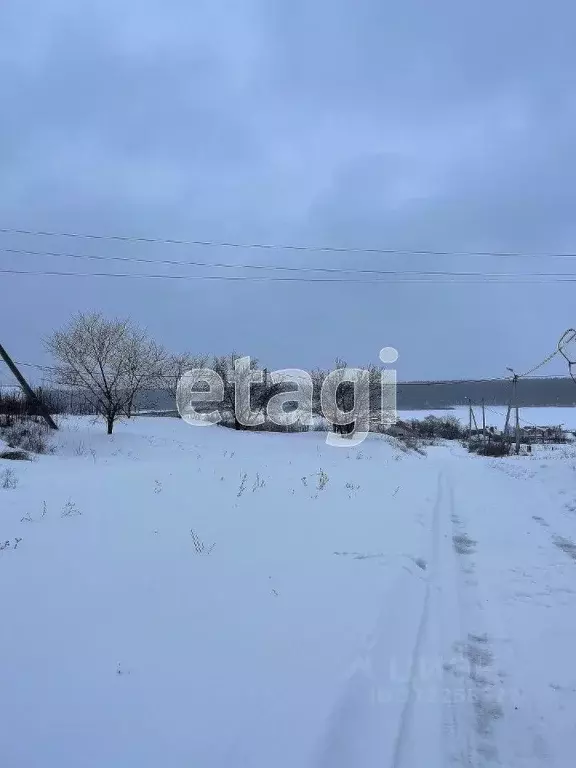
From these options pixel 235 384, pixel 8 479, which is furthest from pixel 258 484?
pixel 235 384

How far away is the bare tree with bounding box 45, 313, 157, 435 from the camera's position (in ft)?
84.1

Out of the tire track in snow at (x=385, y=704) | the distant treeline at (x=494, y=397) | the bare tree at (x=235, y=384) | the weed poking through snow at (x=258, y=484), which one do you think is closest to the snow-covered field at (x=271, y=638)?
the tire track in snow at (x=385, y=704)

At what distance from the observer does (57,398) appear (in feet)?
104

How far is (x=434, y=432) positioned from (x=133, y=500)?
192ft

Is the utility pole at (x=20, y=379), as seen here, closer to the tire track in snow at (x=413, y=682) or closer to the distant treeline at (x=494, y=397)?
the tire track in snow at (x=413, y=682)

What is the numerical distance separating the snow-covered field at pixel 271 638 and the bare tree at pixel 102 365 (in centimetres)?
1801

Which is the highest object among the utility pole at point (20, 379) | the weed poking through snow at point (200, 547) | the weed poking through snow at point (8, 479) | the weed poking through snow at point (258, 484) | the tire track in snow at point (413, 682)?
the utility pole at point (20, 379)

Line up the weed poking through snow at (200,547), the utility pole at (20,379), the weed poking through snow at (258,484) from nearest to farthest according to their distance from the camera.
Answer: the weed poking through snow at (200,547) < the weed poking through snow at (258,484) < the utility pole at (20,379)

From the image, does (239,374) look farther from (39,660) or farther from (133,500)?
(39,660)

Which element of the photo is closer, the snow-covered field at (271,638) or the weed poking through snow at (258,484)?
the snow-covered field at (271,638)

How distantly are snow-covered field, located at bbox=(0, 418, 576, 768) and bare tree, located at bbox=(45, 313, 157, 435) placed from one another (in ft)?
59.1

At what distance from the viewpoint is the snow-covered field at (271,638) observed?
2768 mm

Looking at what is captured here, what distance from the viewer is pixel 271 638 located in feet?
12.8

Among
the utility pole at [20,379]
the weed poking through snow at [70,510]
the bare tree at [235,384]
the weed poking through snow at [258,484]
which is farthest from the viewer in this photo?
the bare tree at [235,384]
